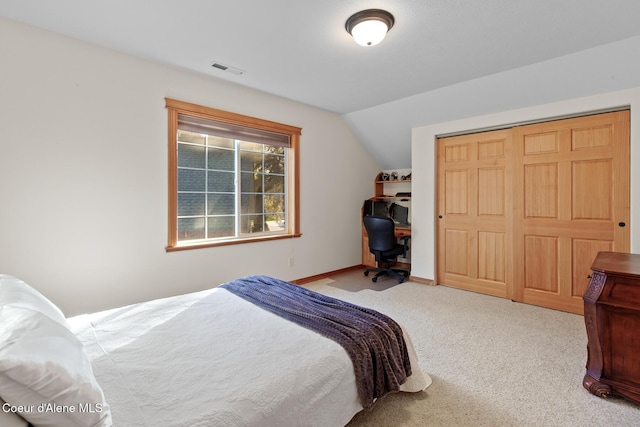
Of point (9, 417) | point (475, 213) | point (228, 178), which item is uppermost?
point (228, 178)

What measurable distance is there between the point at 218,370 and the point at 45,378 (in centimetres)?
58

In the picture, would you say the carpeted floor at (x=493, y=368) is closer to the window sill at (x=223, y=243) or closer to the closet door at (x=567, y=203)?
the closet door at (x=567, y=203)

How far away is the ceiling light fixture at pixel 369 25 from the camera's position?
2.12 m

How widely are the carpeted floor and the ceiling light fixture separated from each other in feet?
7.98

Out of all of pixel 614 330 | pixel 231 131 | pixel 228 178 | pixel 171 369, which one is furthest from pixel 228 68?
pixel 614 330

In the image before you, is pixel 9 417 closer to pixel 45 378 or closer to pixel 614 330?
pixel 45 378

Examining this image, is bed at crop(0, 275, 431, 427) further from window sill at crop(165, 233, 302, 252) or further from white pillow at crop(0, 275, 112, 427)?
window sill at crop(165, 233, 302, 252)

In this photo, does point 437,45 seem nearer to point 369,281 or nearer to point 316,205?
point 316,205

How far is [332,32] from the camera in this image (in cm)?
238

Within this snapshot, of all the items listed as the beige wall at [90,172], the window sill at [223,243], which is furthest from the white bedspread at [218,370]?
the window sill at [223,243]

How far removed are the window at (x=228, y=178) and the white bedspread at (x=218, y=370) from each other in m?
1.59

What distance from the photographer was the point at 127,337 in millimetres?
1525

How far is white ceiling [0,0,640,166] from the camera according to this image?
207cm

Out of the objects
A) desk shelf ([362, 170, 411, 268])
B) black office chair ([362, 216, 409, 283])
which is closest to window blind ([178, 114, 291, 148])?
black office chair ([362, 216, 409, 283])
